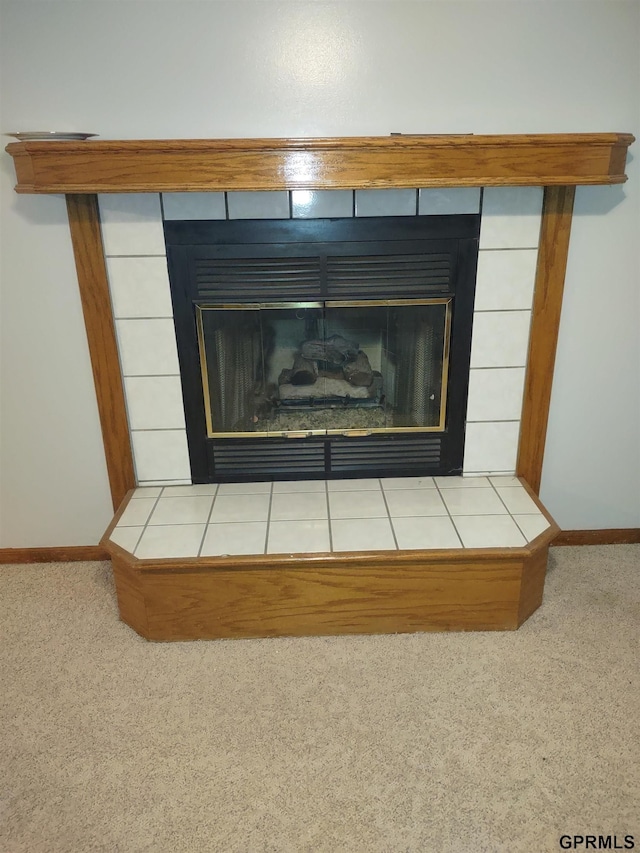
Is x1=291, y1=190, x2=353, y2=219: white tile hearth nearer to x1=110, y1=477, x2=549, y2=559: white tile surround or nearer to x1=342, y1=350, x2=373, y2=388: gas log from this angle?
x1=342, y1=350, x2=373, y2=388: gas log

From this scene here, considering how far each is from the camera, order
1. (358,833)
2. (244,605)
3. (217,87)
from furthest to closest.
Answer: (244,605) → (217,87) → (358,833)

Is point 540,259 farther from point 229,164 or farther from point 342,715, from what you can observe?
point 342,715

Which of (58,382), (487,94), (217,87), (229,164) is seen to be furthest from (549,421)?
(58,382)

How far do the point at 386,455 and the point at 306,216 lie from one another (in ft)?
2.63

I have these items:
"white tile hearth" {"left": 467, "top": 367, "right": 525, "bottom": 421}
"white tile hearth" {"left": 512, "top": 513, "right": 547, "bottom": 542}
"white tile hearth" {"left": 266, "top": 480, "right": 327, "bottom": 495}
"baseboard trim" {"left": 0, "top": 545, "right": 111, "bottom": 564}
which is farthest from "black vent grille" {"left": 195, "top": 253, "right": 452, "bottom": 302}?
"baseboard trim" {"left": 0, "top": 545, "right": 111, "bottom": 564}

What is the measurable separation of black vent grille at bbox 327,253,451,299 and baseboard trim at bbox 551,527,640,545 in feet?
3.26

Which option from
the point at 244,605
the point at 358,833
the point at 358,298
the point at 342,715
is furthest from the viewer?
the point at 358,298

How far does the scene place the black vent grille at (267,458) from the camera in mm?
2119

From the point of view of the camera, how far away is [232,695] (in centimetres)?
165

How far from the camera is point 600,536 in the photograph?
227 centimetres

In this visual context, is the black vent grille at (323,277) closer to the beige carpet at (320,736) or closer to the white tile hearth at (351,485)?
the white tile hearth at (351,485)

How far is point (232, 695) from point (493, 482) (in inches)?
41.4

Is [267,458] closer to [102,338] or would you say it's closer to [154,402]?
[154,402]
